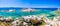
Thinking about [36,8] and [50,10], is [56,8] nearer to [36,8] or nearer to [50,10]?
[50,10]

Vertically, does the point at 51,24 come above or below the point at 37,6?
below

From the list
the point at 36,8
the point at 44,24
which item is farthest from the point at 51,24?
the point at 36,8

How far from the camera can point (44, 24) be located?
137cm

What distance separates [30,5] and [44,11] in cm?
24

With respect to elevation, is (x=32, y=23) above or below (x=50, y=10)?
below

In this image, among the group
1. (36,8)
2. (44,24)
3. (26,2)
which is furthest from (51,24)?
(26,2)

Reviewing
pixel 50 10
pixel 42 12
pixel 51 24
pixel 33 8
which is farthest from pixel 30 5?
pixel 51 24

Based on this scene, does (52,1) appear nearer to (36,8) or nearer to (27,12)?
(36,8)

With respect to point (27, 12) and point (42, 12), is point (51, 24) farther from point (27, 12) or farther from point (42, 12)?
point (27, 12)

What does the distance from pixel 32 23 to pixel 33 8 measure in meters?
0.23

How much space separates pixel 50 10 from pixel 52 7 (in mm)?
59

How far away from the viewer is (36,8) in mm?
1405

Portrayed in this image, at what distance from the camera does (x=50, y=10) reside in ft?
4.59

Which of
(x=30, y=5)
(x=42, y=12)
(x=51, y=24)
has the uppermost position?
(x=30, y=5)
